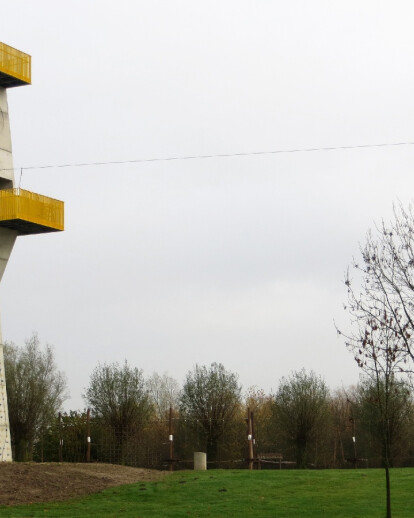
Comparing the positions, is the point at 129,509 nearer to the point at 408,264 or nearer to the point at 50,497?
the point at 50,497

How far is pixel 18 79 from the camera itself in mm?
34188

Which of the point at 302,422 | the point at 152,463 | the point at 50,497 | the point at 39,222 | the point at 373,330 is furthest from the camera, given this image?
the point at 302,422

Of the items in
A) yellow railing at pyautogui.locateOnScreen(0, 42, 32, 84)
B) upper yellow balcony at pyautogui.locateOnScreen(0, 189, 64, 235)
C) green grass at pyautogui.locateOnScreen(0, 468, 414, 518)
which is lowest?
green grass at pyautogui.locateOnScreen(0, 468, 414, 518)

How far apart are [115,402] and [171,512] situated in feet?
83.2

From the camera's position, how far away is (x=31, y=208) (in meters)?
32.8

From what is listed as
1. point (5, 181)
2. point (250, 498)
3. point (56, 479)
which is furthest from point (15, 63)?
point (250, 498)

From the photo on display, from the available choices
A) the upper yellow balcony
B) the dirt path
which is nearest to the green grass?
the dirt path

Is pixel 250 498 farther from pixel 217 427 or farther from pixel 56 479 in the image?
pixel 217 427

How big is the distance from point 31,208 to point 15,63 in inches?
244

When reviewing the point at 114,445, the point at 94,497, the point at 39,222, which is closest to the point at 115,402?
the point at 114,445

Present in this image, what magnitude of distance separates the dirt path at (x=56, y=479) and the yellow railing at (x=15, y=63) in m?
15.1

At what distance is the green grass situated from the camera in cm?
2375

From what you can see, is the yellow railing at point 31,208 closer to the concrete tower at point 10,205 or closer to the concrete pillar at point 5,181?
the concrete tower at point 10,205

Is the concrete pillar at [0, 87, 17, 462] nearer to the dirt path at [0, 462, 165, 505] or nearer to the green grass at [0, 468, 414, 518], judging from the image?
the dirt path at [0, 462, 165, 505]
